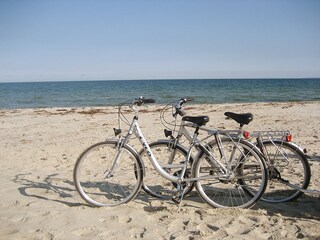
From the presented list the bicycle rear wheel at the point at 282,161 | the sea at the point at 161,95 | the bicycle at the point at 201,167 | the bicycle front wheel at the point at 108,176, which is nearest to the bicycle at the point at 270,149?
the bicycle rear wheel at the point at 282,161

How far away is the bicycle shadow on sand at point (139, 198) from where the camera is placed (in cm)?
382

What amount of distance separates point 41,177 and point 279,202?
12.8 feet

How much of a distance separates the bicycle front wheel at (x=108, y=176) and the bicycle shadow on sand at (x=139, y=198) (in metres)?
0.22

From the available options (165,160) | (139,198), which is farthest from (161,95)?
(139,198)

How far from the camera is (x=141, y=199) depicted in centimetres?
437

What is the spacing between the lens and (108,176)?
13.3 ft

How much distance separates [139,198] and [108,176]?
2.13ft

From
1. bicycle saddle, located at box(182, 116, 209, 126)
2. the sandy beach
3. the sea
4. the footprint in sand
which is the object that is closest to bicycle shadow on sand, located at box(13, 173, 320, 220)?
the sandy beach

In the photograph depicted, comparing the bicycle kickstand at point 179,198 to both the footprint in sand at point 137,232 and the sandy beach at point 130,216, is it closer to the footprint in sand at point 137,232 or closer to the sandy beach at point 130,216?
the sandy beach at point 130,216

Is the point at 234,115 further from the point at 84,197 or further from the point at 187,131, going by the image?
the point at 84,197

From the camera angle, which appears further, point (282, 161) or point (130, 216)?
point (282, 161)

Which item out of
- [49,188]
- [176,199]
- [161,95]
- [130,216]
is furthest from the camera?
[161,95]

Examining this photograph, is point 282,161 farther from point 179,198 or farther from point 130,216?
point 130,216

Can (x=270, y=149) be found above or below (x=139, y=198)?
above
